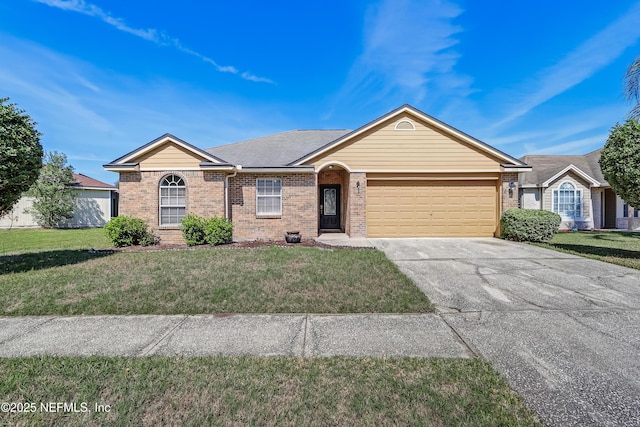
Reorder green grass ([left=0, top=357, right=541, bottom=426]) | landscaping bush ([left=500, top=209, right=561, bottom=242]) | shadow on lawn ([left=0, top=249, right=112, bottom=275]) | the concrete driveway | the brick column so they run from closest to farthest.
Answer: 1. green grass ([left=0, top=357, right=541, bottom=426])
2. the concrete driveway
3. shadow on lawn ([left=0, top=249, right=112, bottom=275])
4. landscaping bush ([left=500, top=209, right=561, bottom=242])
5. the brick column

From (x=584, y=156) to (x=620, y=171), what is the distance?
19.3 metres

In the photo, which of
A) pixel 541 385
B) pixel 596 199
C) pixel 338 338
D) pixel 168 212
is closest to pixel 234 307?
pixel 338 338

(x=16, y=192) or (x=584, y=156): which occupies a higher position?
(x=584, y=156)

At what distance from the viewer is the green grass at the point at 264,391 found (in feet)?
7.06

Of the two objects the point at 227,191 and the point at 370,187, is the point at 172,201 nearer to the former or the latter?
the point at 227,191

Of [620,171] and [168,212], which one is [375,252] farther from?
[168,212]

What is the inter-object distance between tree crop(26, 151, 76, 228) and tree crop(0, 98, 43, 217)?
14.2 metres

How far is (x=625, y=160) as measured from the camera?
7090mm

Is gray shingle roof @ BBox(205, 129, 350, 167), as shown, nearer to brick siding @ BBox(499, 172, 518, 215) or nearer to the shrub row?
the shrub row

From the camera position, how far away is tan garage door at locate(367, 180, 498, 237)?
11.9 metres

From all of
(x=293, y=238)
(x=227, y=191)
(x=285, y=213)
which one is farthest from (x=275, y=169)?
(x=293, y=238)

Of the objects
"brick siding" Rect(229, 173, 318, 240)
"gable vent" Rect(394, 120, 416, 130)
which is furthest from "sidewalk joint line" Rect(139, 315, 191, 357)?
"gable vent" Rect(394, 120, 416, 130)

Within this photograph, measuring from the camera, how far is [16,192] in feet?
21.2

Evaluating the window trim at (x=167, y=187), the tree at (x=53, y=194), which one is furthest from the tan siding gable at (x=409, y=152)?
the tree at (x=53, y=194)
